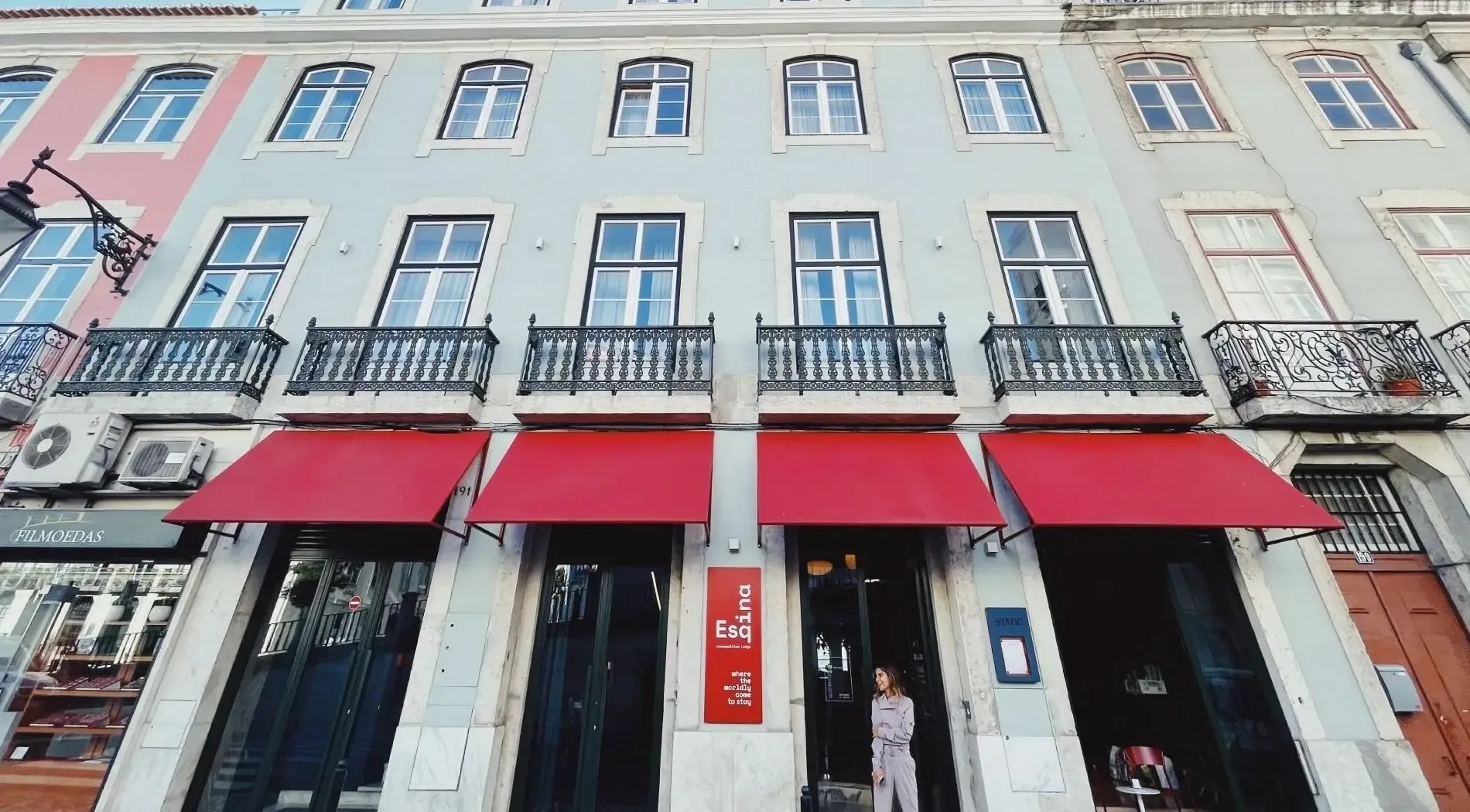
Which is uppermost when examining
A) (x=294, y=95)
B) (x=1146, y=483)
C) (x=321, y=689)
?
(x=294, y=95)

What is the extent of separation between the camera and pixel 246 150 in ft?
26.2

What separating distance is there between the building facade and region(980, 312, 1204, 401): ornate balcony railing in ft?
0.17

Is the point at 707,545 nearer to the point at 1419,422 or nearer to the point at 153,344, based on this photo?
the point at 153,344

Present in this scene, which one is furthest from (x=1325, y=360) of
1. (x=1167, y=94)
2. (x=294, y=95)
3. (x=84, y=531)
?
(x=294, y=95)

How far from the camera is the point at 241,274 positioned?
7156 millimetres

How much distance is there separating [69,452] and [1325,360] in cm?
1372

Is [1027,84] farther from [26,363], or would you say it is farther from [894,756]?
[26,363]

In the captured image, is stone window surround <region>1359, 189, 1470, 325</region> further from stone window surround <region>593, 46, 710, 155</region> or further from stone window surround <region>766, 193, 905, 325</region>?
stone window surround <region>593, 46, 710, 155</region>

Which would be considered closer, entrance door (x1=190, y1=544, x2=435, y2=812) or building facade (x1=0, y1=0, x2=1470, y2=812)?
building facade (x1=0, y1=0, x2=1470, y2=812)

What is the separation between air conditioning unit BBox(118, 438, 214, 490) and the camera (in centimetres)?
562

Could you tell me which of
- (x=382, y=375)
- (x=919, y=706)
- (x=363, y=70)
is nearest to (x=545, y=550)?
(x=382, y=375)

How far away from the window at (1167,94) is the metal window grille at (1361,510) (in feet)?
17.2

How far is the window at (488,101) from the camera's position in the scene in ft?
27.2

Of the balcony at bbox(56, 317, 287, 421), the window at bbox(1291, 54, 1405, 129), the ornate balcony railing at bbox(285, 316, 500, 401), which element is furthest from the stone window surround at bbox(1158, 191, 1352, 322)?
the balcony at bbox(56, 317, 287, 421)
